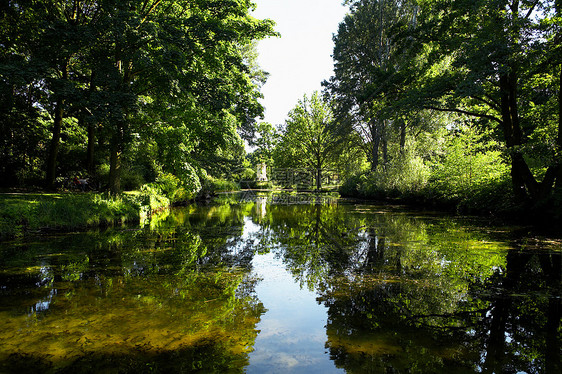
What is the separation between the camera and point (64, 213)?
10.4 m

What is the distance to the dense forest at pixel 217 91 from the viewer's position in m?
10.2

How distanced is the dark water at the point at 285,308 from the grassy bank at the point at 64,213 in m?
1.79

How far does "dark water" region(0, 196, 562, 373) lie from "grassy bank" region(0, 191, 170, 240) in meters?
1.79

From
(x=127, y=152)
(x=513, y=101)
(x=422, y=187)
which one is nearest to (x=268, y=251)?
(x=127, y=152)

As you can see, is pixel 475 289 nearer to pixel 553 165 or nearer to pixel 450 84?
Result: pixel 553 165

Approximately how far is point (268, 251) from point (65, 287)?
13.9 ft

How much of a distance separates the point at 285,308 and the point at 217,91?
1118 cm

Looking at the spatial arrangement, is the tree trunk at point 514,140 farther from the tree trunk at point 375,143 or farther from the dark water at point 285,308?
the tree trunk at point 375,143

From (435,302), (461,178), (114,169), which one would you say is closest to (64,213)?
(114,169)

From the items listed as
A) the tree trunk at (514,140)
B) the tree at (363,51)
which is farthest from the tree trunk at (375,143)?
the tree trunk at (514,140)

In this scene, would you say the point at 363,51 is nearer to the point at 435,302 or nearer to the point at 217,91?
the point at 217,91

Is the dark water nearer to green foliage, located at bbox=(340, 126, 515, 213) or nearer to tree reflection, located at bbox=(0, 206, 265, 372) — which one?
tree reflection, located at bbox=(0, 206, 265, 372)

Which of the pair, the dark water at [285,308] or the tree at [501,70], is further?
the tree at [501,70]

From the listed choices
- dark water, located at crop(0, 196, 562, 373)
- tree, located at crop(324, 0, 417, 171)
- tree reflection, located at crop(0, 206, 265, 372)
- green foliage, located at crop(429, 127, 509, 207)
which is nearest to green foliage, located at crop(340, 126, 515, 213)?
green foliage, located at crop(429, 127, 509, 207)
